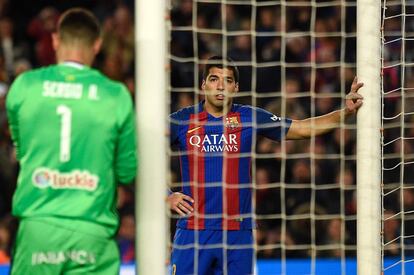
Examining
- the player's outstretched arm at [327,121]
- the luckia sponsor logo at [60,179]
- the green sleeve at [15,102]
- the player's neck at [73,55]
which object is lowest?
the luckia sponsor logo at [60,179]

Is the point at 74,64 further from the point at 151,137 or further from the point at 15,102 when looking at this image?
the point at 151,137

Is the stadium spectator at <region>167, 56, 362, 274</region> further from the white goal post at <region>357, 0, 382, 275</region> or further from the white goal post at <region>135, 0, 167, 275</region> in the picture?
the white goal post at <region>135, 0, 167, 275</region>

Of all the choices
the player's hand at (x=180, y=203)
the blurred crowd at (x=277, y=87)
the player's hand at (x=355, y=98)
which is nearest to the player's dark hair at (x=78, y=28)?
the player's hand at (x=355, y=98)

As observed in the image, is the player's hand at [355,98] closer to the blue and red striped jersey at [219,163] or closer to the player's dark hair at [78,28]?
the blue and red striped jersey at [219,163]

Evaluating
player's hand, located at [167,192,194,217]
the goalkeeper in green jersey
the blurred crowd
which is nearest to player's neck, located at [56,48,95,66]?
the goalkeeper in green jersey

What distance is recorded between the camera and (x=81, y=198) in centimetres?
461

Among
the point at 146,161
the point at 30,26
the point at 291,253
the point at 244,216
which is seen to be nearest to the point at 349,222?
the point at 291,253

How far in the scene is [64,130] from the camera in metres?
4.63

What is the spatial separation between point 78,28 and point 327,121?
178 cm

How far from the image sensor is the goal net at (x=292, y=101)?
921 cm

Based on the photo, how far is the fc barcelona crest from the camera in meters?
6.60

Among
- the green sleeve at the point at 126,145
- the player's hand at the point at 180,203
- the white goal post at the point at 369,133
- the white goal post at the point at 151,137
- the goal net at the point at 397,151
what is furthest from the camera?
the goal net at the point at 397,151

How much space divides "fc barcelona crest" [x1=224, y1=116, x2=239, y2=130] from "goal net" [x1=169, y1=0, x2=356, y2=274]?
2.15m

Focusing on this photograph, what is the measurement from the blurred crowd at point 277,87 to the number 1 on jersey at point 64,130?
4.21m
